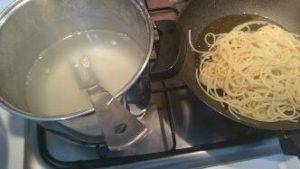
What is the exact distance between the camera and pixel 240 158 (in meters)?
0.61

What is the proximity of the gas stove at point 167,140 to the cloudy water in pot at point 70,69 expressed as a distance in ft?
0.15

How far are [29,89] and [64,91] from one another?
7 cm

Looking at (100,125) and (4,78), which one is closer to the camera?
(100,125)

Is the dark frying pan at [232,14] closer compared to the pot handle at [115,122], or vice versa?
the pot handle at [115,122]

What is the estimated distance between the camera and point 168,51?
1.90ft

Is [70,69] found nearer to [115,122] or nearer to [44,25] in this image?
[44,25]

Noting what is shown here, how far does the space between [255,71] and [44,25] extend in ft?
1.35

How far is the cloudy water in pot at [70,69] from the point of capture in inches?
24.3

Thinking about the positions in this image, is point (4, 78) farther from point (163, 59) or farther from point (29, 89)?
point (163, 59)

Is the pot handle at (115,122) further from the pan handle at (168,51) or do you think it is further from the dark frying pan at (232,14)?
the dark frying pan at (232,14)

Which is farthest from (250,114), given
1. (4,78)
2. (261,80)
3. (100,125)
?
(4,78)

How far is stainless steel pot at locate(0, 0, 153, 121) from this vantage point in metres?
0.59

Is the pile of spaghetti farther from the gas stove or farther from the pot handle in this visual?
the pot handle

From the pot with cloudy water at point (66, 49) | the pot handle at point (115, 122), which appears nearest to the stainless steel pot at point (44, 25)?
the pot with cloudy water at point (66, 49)
